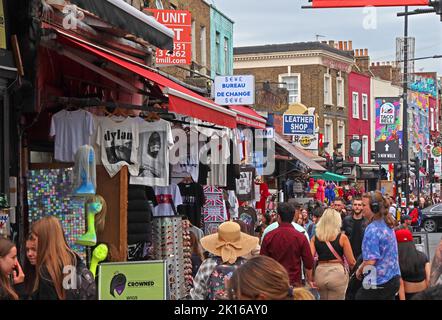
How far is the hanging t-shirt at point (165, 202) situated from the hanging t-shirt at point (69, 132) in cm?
200

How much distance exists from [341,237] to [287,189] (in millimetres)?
18811

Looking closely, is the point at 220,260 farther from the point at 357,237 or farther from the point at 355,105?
the point at 355,105

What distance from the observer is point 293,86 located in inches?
1941

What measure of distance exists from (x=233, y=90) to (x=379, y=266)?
9369 mm

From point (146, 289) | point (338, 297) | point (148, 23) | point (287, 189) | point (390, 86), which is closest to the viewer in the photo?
point (146, 289)

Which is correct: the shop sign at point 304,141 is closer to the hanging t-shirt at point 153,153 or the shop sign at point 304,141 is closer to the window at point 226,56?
the window at point 226,56

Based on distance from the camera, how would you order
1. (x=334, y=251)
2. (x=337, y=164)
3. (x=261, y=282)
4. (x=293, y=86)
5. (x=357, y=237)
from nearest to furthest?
1. (x=261, y=282)
2. (x=334, y=251)
3. (x=357, y=237)
4. (x=337, y=164)
5. (x=293, y=86)

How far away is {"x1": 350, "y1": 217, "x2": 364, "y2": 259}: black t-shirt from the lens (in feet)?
41.0

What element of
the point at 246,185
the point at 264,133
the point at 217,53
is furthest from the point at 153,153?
the point at 217,53

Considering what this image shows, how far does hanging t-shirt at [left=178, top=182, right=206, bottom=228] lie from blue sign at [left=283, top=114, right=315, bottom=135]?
15564 mm

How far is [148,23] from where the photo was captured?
11406 mm

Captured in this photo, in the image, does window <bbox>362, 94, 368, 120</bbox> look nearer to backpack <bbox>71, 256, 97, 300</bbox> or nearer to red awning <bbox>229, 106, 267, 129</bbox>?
red awning <bbox>229, 106, 267, 129</bbox>
